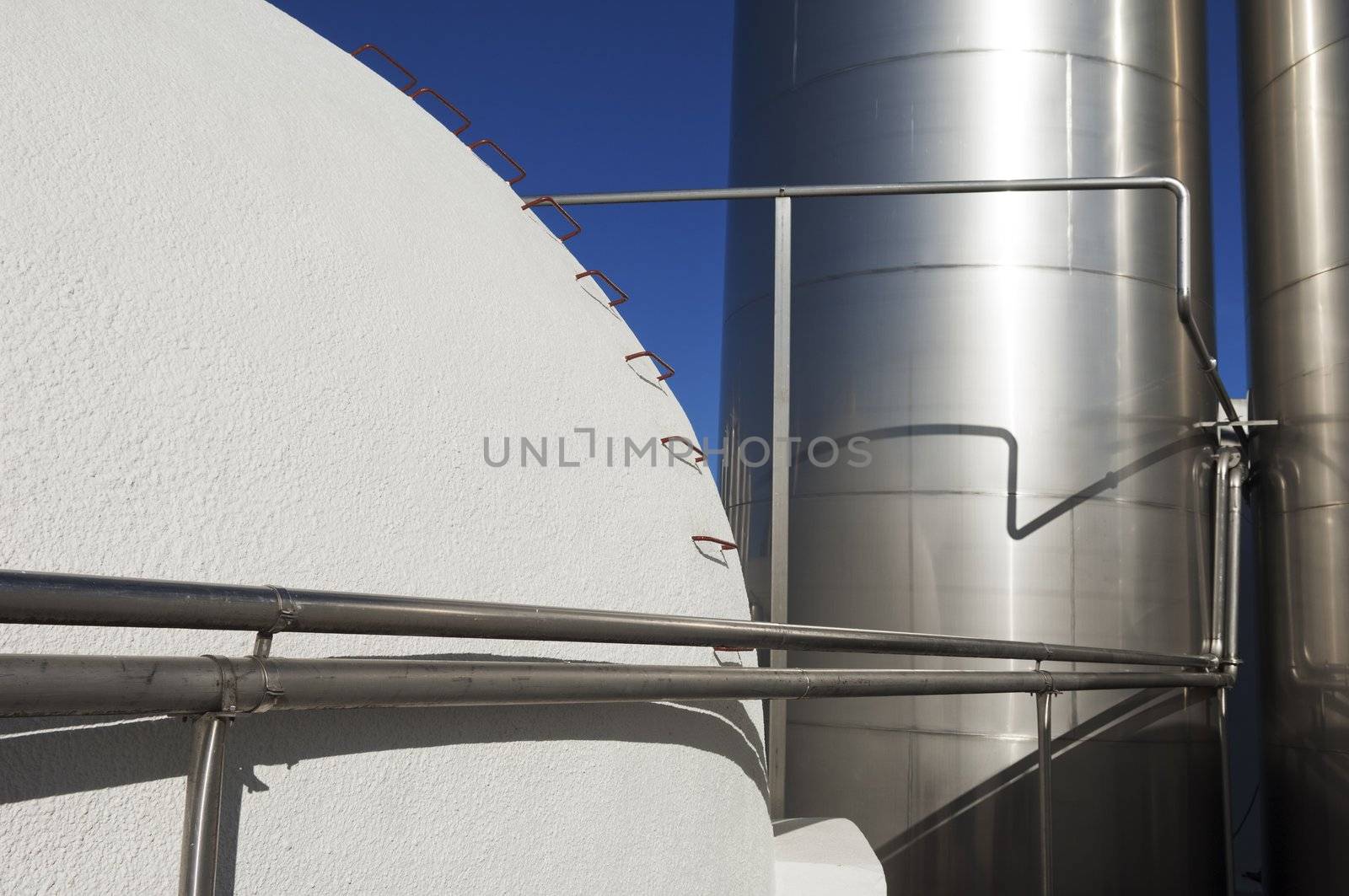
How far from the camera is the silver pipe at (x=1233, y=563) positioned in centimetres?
668

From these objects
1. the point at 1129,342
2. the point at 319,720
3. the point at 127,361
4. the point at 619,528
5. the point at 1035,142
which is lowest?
the point at 319,720

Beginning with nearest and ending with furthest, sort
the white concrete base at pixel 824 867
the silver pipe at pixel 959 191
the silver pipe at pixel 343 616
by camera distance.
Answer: the silver pipe at pixel 343 616 < the white concrete base at pixel 824 867 < the silver pipe at pixel 959 191

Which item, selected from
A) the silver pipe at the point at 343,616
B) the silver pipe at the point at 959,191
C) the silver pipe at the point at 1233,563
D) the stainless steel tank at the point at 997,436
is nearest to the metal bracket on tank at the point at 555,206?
the silver pipe at the point at 959,191

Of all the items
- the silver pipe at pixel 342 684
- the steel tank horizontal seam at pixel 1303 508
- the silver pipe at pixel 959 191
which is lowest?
the silver pipe at pixel 342 684

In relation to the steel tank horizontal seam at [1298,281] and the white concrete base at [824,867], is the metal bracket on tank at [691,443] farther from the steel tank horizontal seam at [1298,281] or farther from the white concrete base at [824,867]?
the steel tank horizontal seam at [1298,281]

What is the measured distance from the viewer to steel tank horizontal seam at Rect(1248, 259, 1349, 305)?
21.7 ft

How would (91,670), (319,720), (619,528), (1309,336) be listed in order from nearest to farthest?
(91,670) < (319,720) < (619,528) < (1309,336)

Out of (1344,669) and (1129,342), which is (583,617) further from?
(1344,669)

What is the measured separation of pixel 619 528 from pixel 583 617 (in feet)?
2.42

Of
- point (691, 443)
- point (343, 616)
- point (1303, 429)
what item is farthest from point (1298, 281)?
point (343, 616)

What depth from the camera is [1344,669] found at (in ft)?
20.8

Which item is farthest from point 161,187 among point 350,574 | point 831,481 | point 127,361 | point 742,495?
point 742,495

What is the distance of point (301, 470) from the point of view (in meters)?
1.84

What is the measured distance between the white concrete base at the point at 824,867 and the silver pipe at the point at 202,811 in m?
1.85
